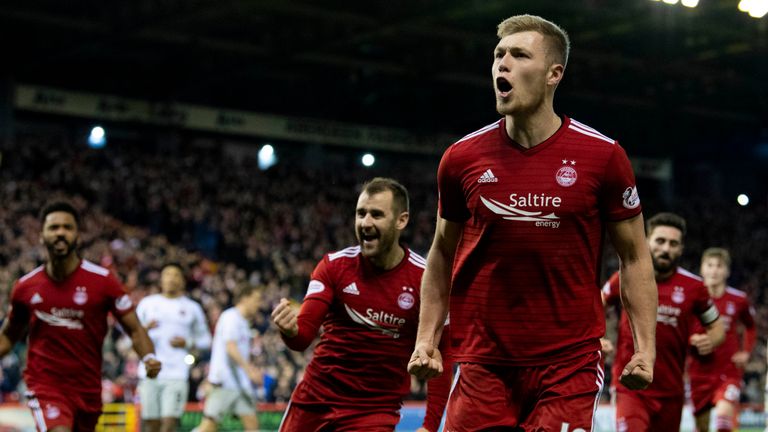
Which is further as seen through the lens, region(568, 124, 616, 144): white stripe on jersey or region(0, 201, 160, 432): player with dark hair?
region(0, 201, 160, 432): player with dark hair

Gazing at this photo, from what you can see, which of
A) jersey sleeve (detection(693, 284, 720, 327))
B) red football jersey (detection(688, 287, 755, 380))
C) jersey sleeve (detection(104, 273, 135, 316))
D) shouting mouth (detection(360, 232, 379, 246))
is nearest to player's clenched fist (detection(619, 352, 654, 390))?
shouting mouth (detection(360, 232, 379, 246))

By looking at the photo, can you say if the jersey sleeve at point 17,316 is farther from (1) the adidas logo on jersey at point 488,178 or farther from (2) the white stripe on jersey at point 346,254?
(1) the adidas logo on jersey at point 488,178

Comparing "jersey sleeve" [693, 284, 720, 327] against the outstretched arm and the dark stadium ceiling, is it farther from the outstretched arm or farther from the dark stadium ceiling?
the dark stadium ceiling

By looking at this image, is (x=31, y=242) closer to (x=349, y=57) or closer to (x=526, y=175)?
(x=349, y=57)

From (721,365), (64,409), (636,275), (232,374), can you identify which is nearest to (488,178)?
(636,275)

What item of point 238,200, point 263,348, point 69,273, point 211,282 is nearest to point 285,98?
point 238,200

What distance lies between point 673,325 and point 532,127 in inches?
195

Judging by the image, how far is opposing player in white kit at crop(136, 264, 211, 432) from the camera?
1407 cm

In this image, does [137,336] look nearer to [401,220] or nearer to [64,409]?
[64,409]

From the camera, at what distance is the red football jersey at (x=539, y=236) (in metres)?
4.95

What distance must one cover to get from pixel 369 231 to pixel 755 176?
42.2 m

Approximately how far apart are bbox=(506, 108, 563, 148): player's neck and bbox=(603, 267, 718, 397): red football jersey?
464 centimetres

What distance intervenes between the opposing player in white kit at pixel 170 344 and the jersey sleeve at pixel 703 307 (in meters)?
6.63

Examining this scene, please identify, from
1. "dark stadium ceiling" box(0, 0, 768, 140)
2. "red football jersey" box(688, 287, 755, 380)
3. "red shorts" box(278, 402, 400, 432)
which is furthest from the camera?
"dark stadium ceiling" box(0, 0, 768, 140)
